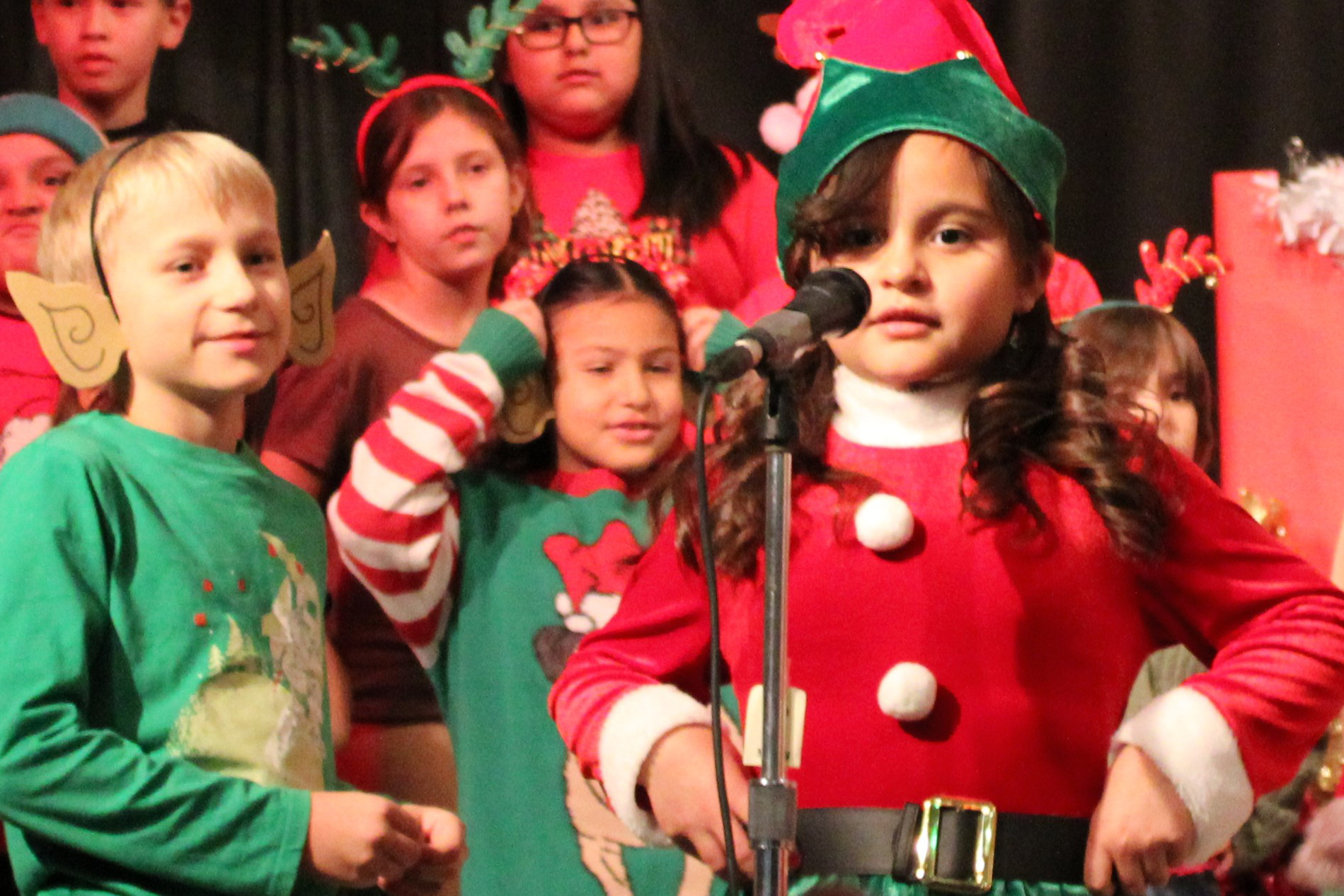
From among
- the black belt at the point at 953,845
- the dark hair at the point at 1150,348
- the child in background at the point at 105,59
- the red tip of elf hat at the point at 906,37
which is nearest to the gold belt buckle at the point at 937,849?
the black belt at the point at 953,845

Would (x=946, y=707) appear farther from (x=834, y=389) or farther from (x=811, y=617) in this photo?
(x=834, y=389)

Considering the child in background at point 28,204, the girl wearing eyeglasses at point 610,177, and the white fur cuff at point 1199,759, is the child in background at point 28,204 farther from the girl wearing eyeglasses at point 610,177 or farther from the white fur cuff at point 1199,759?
the white fur cuff at point 1199,759

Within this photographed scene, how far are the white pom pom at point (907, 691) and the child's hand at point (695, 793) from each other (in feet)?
0.43

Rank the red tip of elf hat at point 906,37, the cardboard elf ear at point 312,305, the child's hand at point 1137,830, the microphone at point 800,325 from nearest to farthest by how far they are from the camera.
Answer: the microphone at point 800,325 < the child's hand at point 1137,830 < the red tip of elf hat at point 906,37 < the cardboard elf ear at point 312,305

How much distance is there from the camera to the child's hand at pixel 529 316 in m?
2.02

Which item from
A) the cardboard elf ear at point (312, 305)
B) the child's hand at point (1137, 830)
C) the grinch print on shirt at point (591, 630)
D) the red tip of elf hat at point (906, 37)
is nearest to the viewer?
the child's hand at point (1137, 830)

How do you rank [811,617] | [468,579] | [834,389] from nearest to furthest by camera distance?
1. [811,617]
2. [834,389]
3. [468,579]

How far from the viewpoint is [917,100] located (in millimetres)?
1362

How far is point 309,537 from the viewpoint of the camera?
1.59 metres

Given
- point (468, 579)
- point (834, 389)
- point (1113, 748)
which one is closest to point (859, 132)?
point (834, 389)

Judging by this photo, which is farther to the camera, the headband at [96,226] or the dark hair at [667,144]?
the dark hair at [667,144]

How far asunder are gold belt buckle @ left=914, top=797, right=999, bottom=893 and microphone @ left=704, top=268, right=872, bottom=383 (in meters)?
0.38

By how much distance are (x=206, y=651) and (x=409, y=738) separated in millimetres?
609

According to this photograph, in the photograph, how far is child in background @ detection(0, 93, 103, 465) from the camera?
193cm
